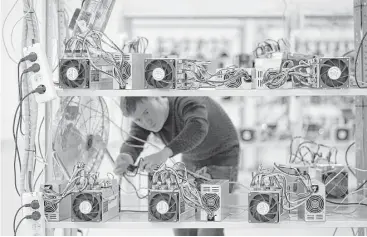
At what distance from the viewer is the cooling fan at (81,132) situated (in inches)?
107

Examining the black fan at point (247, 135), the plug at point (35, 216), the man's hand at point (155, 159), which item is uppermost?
the black fan at point (247, 135)

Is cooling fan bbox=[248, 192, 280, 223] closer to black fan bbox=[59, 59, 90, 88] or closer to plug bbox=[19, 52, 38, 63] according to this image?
black fan bbox=[59, 59, 90, 88]

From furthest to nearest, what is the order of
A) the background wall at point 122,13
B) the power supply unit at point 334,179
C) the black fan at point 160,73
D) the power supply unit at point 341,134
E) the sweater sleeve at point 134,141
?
the power supply unit at point 341,134 < the sweater sleeve at point 134,141 < the background wall at point 122,13 < the power supply unit at point 334,179 < the black fan at point 160,73

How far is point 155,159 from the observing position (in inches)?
115

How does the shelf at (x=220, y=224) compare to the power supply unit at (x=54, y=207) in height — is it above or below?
below

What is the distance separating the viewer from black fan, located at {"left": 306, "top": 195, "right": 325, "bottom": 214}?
2.42 m

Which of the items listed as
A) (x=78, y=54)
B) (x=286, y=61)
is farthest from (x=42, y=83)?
(x=286, y=61)

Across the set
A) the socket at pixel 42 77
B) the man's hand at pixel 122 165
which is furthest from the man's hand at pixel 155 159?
the socket at pixel 42 77

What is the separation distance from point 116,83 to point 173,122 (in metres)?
0.71

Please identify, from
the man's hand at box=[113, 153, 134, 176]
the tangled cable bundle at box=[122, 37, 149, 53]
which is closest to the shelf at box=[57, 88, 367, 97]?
the tangled cable bundle at box=[122, 37, 149, 53]

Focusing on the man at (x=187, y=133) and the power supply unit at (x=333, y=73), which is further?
the man at (x=187, y=133)

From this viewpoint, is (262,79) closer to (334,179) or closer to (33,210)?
(334,179)

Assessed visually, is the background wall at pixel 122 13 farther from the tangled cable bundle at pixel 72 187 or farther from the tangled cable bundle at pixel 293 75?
the tangled cable bundle at pixel 293 75

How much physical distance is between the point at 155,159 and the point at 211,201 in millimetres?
544
